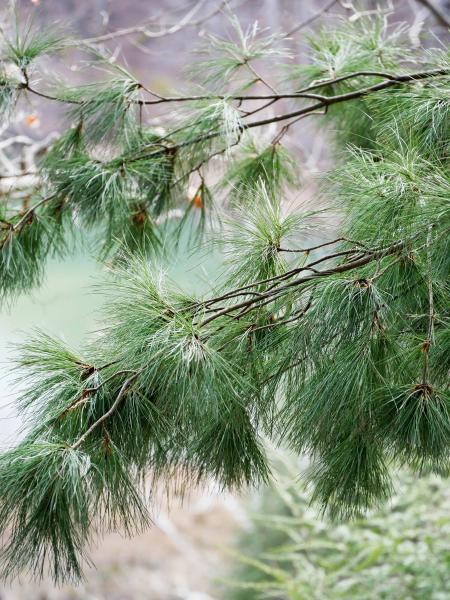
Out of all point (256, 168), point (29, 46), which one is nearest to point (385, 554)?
point (256, 168)

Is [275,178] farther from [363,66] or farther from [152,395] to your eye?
[152,395]

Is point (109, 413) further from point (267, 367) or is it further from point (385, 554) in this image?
point (385, 554)

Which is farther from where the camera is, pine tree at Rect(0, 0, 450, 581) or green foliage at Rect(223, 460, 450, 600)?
green foliage at Rect(223, 460, 450, 600)

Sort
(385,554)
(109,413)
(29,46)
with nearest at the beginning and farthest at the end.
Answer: (109,413)
(29,46)
(385,554)

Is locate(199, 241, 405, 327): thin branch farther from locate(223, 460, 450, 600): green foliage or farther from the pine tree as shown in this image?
locate(223, 460, 450, 600): green foliage

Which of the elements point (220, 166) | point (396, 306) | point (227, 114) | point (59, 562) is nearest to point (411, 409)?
point (396, 306)

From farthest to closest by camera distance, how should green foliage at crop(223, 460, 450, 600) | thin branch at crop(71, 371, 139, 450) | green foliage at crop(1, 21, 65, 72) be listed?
green foliage at crop(223, 460, 450, 600) → green foliage at crop(1, 21, 65, 72) → thin branch at crop(71, 371, 139, 450)

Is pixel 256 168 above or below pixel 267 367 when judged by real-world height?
above

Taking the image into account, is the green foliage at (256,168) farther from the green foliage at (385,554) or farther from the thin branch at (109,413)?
the green foliage at (385,554)

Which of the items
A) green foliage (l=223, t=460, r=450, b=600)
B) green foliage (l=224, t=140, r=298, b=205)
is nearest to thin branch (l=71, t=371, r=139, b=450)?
green foliage (l=224, t=140, r=298, b=205)

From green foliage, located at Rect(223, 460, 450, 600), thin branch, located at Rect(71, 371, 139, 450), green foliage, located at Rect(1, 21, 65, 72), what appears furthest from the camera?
green foliage, located at Rect(223, 460, 450, 600)

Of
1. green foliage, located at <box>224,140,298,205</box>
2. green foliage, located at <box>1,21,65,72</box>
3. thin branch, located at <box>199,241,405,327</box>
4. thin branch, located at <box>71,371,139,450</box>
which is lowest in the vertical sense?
thin branch, located at <box>71,371,139,450</box>

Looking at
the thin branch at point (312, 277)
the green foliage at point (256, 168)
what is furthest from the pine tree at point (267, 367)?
the green foliage at point (256, 168)

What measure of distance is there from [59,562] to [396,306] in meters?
0.40
